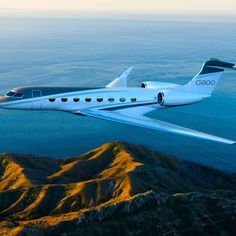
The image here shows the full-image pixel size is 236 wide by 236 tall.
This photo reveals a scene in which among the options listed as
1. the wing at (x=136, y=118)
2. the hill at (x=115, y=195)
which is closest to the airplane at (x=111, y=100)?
the wing at (x=136, y=118)

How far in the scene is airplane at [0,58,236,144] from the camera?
2645 inches

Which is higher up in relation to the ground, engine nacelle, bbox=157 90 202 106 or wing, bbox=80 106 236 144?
engine nacelle, bbox=157 90 202 106

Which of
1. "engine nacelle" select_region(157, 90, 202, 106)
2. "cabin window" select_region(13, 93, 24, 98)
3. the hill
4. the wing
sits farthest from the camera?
"engine nacelle" select_region(157, 90, 202, 106)

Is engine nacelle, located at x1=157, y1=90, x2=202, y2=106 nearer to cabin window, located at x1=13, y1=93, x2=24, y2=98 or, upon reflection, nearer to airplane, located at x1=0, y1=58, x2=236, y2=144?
airplane, located at x1=0, y1=58, x2=236, y2=144

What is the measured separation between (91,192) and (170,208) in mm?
18185

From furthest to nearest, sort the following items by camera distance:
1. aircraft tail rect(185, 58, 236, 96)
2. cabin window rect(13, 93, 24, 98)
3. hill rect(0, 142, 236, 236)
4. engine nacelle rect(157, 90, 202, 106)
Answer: aircraft tail rect(185, 58, 236, 96)
engine nacelle rect(157, 90, 202, 106)
cabin window rect(13, 93, 24, 98)
hill rect(0, 142, 236, 236)

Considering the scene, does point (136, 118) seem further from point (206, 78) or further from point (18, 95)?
point (18, 95)

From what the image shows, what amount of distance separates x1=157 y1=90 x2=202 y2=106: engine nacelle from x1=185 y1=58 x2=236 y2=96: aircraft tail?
4.76ft

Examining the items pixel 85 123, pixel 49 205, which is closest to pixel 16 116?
pixel 85 123

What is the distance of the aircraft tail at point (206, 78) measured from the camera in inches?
2960

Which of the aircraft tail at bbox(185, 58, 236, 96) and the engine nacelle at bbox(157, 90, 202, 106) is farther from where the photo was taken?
the aircraft tail at bbox(185, 58, 236, 96)

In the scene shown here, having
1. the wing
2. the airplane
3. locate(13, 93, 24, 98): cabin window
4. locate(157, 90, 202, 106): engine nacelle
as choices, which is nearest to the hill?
the wing

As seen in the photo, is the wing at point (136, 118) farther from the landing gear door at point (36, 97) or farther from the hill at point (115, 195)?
the hill at point (115, 195)

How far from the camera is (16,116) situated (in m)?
140
